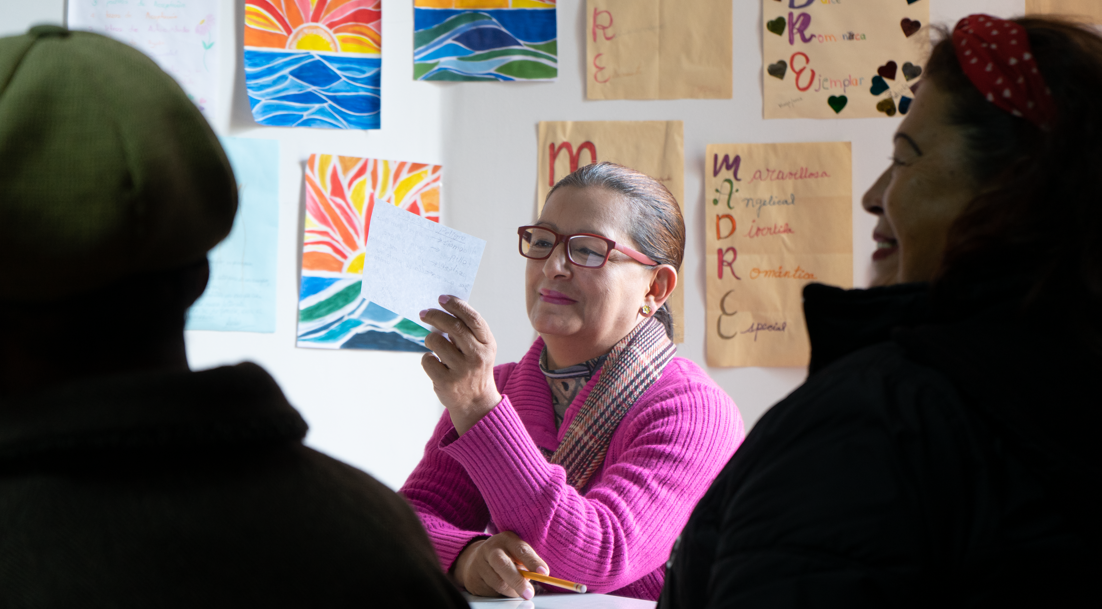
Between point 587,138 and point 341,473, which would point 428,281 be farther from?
point 587,138

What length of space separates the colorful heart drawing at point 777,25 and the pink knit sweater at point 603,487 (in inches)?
34.8

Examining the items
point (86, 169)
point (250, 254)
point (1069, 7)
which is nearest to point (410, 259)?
point (86, 169)

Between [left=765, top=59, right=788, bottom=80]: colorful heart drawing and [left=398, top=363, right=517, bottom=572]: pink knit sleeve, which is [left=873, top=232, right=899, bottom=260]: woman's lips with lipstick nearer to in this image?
[left=398, top=363, right=517, bottom=572]: pink knit sleeve

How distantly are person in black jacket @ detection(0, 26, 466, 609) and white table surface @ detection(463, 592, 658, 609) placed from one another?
2.09ft

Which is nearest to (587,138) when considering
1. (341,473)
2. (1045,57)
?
(1045,57)

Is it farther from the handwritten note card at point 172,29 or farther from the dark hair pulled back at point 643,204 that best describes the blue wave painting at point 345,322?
the dark hair pulled back at point 643,204

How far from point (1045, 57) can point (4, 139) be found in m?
0.69

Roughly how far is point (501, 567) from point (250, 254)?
1.06 meters

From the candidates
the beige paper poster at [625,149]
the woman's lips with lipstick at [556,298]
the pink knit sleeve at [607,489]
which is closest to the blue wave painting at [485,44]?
the beige paper poster at [625,149]

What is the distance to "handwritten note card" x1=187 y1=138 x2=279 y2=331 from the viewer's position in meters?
1.86

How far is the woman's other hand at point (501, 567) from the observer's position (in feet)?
3.70

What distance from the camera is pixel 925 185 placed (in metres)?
0.67

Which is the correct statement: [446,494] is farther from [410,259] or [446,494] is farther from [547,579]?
[410,259]

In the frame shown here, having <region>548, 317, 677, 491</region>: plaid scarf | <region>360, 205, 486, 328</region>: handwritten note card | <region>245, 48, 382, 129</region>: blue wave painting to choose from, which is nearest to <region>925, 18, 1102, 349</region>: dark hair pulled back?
<region>360, 205, 486, 328</region>: handwritten note card
